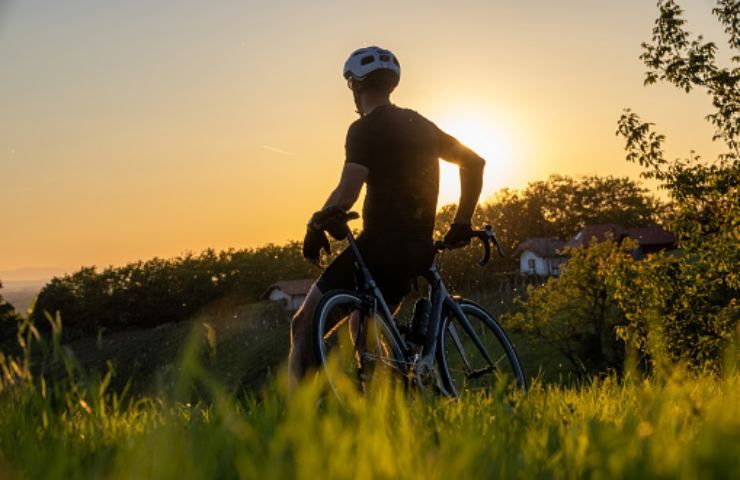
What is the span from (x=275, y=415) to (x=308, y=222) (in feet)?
6.49

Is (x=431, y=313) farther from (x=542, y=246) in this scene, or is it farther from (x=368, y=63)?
(x=542, y=246)

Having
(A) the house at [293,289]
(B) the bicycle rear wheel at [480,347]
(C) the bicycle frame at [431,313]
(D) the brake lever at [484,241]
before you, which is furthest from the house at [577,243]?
(C) the bicycle frame at [431,313]

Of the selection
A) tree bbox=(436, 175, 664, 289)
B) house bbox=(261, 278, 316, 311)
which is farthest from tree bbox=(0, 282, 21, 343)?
tree bbox=(436, 175, 664, 289)

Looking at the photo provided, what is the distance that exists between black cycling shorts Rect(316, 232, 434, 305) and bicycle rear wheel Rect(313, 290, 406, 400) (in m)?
0.20

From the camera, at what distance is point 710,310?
42.4ft

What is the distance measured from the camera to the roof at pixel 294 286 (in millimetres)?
65125

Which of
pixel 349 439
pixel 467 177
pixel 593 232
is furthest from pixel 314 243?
pixel 593 232

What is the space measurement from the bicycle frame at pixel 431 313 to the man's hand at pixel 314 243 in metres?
0.20

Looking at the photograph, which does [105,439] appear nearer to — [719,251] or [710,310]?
[719,251]

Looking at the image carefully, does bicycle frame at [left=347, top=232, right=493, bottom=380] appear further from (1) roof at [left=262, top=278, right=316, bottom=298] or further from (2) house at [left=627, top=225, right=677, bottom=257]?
(2) house at [left=627, top=225, right=677, bottom=257]

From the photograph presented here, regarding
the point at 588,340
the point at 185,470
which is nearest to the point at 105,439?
the point at 185,470

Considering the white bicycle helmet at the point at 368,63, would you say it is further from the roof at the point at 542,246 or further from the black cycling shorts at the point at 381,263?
the roof at the point at 542,246

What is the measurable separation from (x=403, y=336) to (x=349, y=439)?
3099mm

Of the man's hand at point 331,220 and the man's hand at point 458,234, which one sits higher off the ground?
the man's hand at point 331,220
